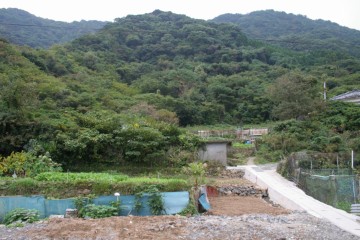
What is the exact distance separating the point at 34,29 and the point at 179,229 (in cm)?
8235

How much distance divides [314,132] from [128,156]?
52.9 feet

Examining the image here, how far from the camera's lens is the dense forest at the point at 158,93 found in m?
23.1

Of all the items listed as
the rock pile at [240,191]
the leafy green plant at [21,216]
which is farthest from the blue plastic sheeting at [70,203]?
the rock pile at [240,191]

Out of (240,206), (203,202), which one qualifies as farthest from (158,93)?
(203,202)

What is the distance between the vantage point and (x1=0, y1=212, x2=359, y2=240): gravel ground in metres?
9.27

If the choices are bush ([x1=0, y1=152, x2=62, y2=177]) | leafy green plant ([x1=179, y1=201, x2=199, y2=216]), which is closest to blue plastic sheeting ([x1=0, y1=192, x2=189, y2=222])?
leafy green plant ([x1=179, y1=201, x2=199, y2=216])

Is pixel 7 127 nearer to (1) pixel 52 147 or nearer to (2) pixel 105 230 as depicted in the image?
(1) pixel 52 147

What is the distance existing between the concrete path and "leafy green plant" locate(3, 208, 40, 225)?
9.09 metres

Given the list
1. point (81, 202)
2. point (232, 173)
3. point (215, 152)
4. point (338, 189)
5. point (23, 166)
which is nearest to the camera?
point (81, 202)

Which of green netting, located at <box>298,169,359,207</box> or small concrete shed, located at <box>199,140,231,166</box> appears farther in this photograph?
small concrete shed, located at <box>199,140,231,166</box>

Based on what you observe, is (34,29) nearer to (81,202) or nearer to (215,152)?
(215,152)

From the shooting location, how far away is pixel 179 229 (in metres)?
9.98

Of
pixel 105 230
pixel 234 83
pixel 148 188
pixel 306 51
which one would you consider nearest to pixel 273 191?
pixel 148 188

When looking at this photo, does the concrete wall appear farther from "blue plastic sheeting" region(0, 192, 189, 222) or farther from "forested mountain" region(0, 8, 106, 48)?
"forested mountain" region(0, 8, 106, 48)
